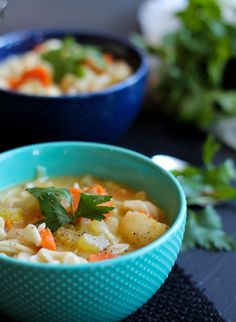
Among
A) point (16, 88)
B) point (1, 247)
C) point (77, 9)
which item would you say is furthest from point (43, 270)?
point (77, 9)

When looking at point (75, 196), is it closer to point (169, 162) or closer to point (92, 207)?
point (92, 207)

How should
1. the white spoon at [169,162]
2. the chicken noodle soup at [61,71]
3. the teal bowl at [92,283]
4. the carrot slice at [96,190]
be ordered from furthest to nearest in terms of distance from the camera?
the chicken noodle soup at [61,71]
the white spoon at [169,162]
the carrot slice at [96,190]
the teal bowl at [92,283]

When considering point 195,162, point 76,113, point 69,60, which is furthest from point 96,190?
point 69,60

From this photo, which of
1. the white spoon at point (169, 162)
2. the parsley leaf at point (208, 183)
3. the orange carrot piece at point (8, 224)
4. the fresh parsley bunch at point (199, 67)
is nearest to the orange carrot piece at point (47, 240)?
the orange carrot piece at point (8, 224)

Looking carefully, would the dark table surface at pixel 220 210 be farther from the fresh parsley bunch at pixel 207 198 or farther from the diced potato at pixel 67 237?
the diced potato at pixel 67 237

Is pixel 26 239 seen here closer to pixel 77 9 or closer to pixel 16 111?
pixel 16 111

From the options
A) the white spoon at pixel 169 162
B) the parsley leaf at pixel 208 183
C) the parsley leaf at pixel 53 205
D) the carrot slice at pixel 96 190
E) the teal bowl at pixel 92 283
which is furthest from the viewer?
the white spoon at pixel 169 162

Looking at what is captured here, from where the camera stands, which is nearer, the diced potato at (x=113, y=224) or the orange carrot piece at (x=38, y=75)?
the diced potato at (x=113, y=224)

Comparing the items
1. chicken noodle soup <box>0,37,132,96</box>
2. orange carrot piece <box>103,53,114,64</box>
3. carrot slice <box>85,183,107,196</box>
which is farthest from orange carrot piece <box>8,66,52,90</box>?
carrot slice <box>85,183,107,196</box>
